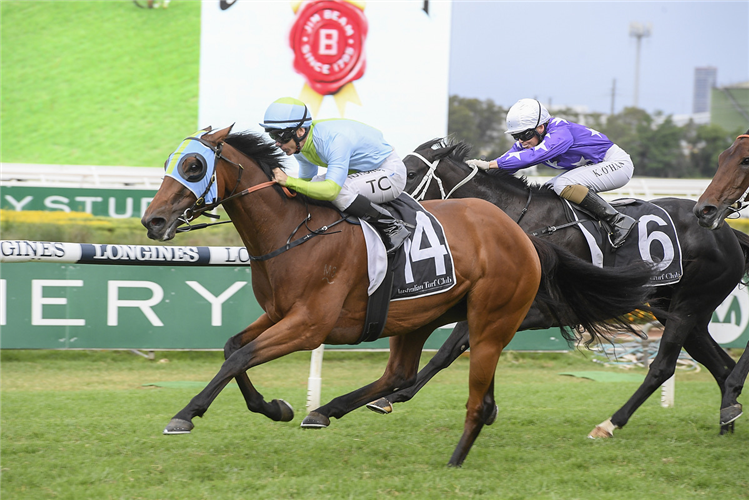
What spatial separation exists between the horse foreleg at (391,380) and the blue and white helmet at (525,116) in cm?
162

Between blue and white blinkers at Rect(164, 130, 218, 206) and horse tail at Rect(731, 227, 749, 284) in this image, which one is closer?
blue and white blinkers at Rect(164, 130, 218, 206)

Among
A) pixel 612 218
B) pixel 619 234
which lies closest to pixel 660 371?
pixel 619 234

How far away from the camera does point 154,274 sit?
6418 mm

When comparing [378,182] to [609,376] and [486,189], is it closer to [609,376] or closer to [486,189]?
[486,189]

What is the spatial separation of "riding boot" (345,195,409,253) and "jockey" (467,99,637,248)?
1501 mm

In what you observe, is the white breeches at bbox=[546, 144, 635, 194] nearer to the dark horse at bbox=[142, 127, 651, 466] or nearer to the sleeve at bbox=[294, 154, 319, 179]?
the dark horse at bbox=[142, 127, 651, 466]

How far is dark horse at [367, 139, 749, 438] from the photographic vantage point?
5145 mm

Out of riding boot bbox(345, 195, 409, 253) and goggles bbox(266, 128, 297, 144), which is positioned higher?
goggles bbox(266, 128, 297, 144)

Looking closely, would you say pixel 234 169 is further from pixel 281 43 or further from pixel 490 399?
pixel 281 43

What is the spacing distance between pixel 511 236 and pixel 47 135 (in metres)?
21.6

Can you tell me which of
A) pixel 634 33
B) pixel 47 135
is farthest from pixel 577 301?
pixel 634 33

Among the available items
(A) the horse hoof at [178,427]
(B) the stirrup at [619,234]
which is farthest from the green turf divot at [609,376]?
(A) the horse hoof at [178,427]

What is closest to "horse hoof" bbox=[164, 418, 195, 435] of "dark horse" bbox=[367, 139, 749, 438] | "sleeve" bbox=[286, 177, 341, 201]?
"sleeve" bbox=[286, 177, 341, 201]

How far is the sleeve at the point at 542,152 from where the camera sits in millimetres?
5176
